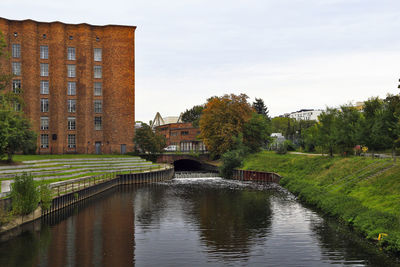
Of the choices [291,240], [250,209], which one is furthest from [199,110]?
[291,240]

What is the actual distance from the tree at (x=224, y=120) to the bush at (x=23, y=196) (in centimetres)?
5080

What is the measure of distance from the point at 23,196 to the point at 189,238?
1203 centimetres

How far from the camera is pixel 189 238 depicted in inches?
955

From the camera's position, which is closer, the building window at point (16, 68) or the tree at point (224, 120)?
the building window at point (16, 68)

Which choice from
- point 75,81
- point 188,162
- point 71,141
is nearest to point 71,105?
point 75,81

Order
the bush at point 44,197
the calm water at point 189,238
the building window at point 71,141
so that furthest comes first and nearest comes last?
the building window at point 71,141 → the bush at point 44,197 → the calm water at point 189,238

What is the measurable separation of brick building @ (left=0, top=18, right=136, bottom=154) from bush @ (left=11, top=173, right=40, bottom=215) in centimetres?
4585

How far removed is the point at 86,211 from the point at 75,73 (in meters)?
46.5

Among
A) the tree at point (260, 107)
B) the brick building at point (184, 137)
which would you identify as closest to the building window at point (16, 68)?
the brick building at point (184, 137)

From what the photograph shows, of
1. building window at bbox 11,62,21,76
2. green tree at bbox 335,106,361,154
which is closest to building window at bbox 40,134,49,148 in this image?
building window at bbox 11,62,21,76

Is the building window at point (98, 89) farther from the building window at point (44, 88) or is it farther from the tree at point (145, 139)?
the tree at point (145, 139)

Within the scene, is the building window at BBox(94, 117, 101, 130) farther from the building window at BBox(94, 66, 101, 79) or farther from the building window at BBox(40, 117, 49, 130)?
the building window at BBox(40, 117, 49, 130)

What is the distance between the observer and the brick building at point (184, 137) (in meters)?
118

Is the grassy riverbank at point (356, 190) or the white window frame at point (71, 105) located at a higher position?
the white window frame at point (71, 105)
